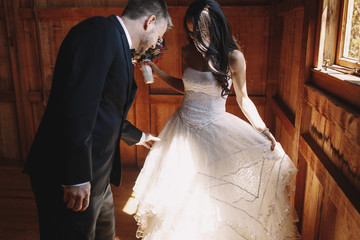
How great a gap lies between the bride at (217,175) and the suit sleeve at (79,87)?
0.86 metres

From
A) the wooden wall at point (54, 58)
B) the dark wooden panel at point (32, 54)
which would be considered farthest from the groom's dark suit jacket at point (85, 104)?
the dark wooden panel at point (32, 54)

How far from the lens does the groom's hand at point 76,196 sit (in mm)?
1426

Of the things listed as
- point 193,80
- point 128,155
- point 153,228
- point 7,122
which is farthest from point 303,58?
point 7,122

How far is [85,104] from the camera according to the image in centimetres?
131

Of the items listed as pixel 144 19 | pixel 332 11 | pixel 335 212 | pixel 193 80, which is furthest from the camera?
pixel 193 80

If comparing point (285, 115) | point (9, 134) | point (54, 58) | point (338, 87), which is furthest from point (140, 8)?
point (9, 134)

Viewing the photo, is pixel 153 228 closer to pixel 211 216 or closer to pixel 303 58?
pixel 211 216

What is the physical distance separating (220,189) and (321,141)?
0.65 meters

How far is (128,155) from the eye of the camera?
13.8ft

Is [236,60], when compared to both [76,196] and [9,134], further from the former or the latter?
[9,134]

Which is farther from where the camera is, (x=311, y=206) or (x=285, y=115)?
(x=285, y=115)

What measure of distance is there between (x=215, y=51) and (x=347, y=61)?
0.75 meters

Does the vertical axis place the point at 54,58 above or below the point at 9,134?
above

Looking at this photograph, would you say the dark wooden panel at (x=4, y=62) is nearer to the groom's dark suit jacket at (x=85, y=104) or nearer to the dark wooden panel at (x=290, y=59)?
the groom's dark suit jacket at (x=85, y=104)
